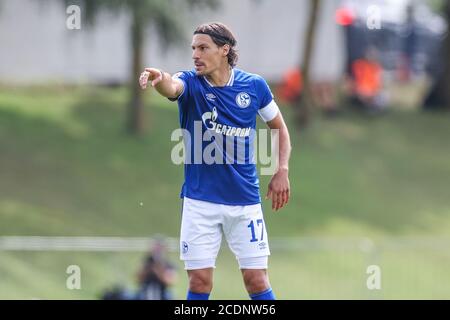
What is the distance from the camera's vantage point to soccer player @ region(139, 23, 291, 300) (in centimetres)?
880

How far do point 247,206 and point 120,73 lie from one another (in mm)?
19681

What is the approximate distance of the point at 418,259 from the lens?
1906 cm

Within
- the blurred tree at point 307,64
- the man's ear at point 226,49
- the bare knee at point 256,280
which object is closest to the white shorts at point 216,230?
the bare knee at point 256,280

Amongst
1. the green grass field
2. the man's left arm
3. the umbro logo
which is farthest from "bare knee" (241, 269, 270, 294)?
the green grass field

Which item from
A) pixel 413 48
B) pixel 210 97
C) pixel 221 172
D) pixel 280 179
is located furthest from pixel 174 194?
pixel 210 97

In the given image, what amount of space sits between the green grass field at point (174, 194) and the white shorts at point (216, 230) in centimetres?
754

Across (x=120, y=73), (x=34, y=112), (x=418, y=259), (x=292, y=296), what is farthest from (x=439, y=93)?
(x=292, y=296)

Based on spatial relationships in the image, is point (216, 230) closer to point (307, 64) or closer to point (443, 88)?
point (307, 64)

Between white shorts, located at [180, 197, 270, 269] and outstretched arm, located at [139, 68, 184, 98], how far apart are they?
33.3 inches

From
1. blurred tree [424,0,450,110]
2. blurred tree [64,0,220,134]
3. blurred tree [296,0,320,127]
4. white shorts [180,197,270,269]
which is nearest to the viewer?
white shorts [180,197,270,269]

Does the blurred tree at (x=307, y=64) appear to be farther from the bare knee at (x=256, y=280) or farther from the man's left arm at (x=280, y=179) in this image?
the bare knee at (x=256, y=280)

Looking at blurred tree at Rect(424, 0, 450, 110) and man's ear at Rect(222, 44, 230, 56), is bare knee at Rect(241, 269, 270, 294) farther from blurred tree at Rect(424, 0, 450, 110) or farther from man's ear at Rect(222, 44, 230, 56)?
blurred tree at Rect(424, 0, 450, 110)

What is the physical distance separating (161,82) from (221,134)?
0.76 meters
